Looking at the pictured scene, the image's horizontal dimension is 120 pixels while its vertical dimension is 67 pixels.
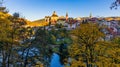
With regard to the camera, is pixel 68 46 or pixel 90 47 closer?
pixel 90 47

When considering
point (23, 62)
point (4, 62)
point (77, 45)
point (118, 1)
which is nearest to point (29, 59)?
point (23, 62)

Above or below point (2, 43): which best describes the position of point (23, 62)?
below

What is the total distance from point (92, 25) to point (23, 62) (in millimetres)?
11805

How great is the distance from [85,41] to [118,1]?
1972cm

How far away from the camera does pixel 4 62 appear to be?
3103 centimetres

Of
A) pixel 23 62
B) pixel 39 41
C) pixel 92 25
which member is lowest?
pixel 23 62

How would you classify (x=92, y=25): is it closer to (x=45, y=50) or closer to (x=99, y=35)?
(x=99, y=35)

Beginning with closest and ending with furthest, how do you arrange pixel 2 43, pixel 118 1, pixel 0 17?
pixel 118 1 → pixel 0 17 → pixel 2 43

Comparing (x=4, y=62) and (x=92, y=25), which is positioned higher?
(x=92, y=25)

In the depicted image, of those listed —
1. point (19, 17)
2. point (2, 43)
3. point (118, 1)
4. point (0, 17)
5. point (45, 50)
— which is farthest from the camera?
point (45, 50)

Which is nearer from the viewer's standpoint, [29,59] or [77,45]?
[77,45]

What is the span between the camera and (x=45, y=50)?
3609 centimetres

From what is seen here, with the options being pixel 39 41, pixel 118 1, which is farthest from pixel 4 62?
pixel 118 1

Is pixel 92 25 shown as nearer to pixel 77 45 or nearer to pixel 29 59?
pixel 77 45
